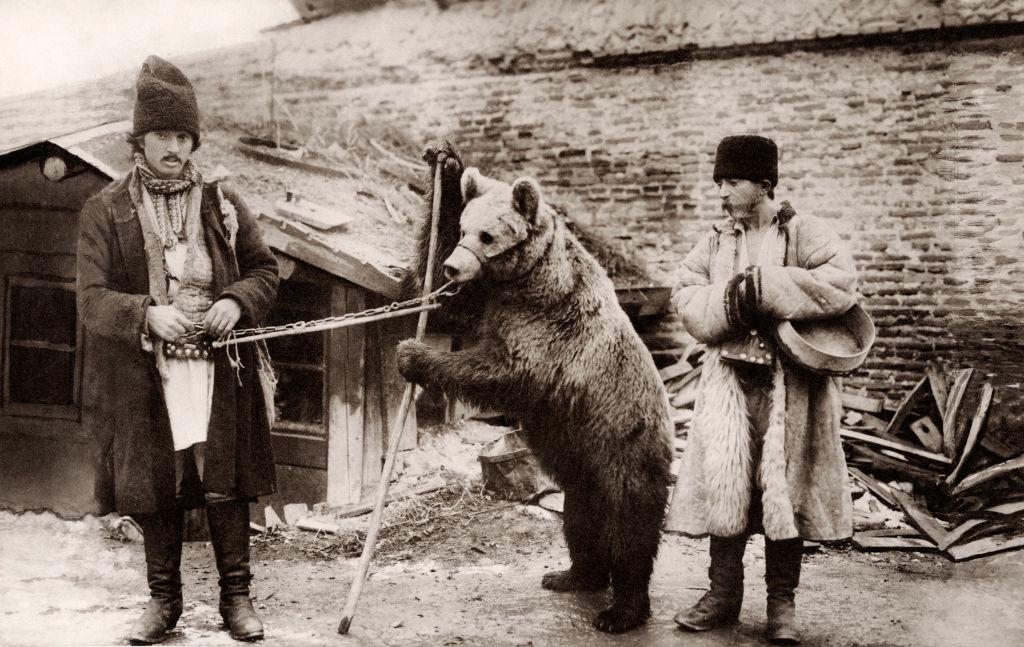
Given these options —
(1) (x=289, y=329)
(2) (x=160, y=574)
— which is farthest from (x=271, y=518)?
(1) (x=289, y=329)

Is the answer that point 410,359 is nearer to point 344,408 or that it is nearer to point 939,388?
point 344,408

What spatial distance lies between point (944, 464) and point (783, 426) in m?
2.81

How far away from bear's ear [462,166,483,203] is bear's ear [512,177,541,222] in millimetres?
185

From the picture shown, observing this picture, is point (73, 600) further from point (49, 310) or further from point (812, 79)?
point (812, 79)

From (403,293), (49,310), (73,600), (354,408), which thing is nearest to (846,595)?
(403,293)

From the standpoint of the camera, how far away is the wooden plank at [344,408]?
5.29 meters

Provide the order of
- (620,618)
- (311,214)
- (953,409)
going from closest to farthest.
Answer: (620,618), (311,214), (953,409)

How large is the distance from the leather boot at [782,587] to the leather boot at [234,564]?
77.9 inches

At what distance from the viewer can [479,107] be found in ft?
23.8

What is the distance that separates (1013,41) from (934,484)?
2.93 m

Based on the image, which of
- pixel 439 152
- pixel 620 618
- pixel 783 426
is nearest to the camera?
pixel 783 426

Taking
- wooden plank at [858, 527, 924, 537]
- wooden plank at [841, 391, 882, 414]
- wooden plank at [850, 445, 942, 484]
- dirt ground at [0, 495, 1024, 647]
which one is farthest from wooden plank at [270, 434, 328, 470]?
wooden plank at [841, 391, 882, 414]

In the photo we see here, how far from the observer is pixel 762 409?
329 cm

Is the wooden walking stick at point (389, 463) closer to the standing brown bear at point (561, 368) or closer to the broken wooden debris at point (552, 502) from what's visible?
the standing brown bear at point (561, 368)
